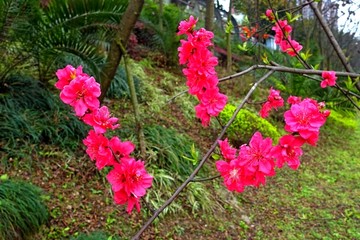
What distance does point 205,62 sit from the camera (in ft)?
5.33

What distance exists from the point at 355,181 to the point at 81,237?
4.50 m

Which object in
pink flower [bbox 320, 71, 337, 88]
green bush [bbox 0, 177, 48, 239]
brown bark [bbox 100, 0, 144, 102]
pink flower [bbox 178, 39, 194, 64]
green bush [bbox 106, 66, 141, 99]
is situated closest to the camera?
pink flower [bbox 320, 71, 337, 88]

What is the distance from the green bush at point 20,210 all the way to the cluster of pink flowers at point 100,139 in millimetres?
1661

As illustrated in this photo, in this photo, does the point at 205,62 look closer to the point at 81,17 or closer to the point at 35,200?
the point at 35,200

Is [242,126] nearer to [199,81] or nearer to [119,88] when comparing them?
[119,88]

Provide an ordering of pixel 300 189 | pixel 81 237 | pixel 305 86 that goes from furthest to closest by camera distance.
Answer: pixel 305 86 → pixel 300 189 → pixel 81 237

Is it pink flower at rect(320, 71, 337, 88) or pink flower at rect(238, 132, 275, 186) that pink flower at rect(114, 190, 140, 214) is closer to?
pink flower at rect(238, 132, 275, 186)

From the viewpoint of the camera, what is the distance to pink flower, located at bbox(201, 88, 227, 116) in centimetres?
160

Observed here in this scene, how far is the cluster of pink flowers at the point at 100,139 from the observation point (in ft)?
3.90

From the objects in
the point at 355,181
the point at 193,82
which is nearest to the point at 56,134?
the point at 193,82

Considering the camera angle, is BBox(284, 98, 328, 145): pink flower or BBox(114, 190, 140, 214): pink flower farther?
BBox(114, 190, 140, 214): pink flower

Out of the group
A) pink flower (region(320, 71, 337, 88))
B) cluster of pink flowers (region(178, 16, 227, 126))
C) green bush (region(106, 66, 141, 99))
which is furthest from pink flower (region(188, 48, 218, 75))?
green bush (region(106, 66, 141, 99))

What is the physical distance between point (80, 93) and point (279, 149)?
600 millimetres

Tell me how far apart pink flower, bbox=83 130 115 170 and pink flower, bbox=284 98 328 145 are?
1.77ft
